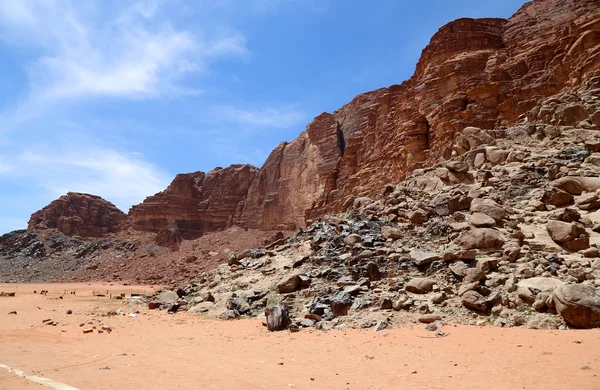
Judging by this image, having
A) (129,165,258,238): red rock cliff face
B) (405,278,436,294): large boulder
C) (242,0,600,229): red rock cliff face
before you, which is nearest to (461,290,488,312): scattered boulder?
(405,278,436,294): large boulder

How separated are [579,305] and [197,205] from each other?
259 ft

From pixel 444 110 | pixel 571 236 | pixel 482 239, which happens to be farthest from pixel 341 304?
pixel 444 110

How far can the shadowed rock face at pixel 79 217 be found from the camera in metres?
78.4

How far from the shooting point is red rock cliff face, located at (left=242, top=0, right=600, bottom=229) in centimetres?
3111

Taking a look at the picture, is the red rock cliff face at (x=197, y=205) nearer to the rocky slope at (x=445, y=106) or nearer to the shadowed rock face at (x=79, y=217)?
the shadowed rock face at (x=79, y=217)

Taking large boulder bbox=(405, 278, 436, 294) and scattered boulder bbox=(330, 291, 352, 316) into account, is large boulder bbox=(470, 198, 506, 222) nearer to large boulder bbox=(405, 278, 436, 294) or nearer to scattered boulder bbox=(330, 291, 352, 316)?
large boulder bbox=(405, 278, 436, 294)

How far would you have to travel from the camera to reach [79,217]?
80.2m

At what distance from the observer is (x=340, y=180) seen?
57594 mm

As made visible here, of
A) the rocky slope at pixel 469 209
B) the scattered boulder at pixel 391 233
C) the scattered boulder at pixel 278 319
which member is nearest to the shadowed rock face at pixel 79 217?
the rocky slope at pixel 469 209

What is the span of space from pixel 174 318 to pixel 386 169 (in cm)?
3413

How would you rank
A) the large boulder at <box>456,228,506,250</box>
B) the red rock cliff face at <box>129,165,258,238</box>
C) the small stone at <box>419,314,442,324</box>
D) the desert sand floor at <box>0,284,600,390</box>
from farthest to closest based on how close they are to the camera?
the red rock cliff face at <box>129,165,258,238</box>, the large boulder at <box>456,228,506,250</box>, the small stone at <box>419,314,442,324</box>, the desert sand floor at <box>0,284,600,390</box>

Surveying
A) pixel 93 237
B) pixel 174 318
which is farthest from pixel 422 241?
pixel 93 237

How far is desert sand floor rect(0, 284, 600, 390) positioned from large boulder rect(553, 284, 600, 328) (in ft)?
1.32

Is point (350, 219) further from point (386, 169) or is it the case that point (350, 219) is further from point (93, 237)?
point (93, 237)
